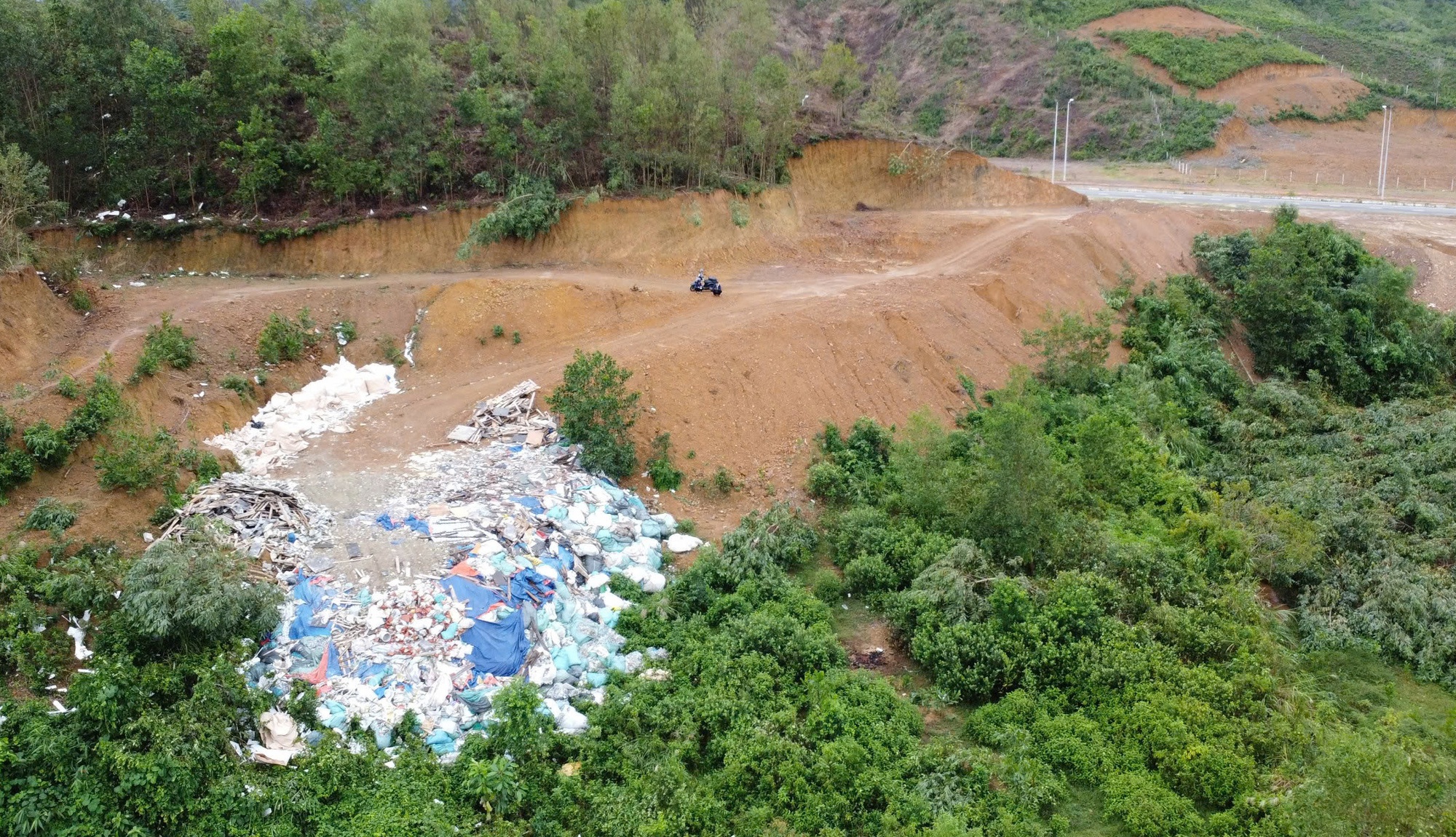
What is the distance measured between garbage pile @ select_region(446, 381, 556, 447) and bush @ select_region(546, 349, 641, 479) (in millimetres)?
634

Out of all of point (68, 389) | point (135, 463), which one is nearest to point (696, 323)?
point (135, 463)

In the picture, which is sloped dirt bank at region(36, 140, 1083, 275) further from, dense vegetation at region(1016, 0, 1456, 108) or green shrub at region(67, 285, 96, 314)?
dense vegetation at region(1016, 0, 1456, 108)

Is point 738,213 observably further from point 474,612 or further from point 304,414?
point 474,612

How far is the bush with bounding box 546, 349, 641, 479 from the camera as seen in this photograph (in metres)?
21.3

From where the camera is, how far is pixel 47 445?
17.1 m

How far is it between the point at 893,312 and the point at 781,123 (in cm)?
1222

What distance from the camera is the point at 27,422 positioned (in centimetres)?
1745

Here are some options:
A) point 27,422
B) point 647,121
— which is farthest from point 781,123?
point 27,422

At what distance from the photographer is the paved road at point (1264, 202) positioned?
4303cm

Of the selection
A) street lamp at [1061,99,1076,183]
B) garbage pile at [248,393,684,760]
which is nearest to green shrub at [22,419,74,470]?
garbage pile at [248,393,684,760]

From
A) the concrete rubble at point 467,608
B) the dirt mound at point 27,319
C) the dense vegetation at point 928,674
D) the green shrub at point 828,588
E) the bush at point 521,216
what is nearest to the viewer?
the dense vegetation at point 928,674

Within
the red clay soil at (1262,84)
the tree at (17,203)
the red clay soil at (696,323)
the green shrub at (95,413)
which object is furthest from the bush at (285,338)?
the red clay soil at (1262,84)

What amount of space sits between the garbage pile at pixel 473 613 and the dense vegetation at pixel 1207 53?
2380 inches

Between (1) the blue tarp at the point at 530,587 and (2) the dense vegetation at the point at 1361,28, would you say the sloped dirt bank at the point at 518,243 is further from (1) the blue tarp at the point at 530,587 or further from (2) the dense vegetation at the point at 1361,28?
(2) the dense vegetation at the point at 1361,28
